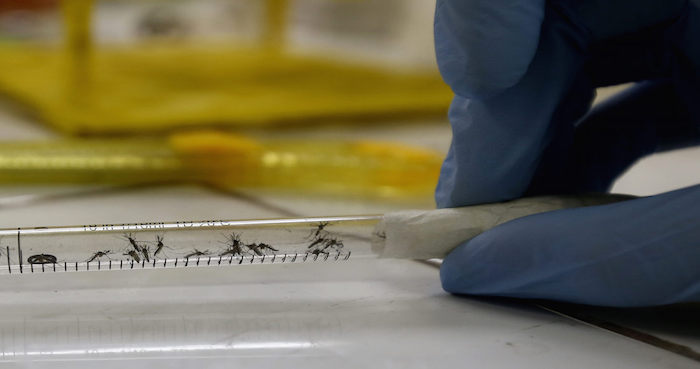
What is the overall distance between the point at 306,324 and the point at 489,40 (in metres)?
0.25

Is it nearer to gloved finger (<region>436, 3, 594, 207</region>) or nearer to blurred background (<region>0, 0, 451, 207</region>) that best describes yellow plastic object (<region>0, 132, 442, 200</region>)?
blurred background (<region>0, 0, 451, 207</region>)

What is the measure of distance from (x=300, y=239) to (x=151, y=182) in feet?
1.72

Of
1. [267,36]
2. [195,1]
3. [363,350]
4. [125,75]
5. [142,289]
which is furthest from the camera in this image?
[195,1]

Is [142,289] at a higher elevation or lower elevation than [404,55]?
lower

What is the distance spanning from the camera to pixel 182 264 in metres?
0.64

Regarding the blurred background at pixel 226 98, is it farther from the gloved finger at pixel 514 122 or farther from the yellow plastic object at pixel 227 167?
the gloved finger at pixel 514 122

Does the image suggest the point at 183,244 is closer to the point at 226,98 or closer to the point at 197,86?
the point at 226,98

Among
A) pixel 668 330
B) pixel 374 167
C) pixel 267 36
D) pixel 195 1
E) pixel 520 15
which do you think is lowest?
pixel 668 330

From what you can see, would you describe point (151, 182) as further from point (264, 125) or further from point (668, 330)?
point (668, 330)

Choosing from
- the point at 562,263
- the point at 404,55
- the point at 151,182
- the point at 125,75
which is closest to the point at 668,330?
the point at 562,263

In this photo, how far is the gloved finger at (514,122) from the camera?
618 millimetres

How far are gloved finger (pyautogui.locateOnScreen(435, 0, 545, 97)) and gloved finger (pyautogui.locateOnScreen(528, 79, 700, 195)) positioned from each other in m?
0.18

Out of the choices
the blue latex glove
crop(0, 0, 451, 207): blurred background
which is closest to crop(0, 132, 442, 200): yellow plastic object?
crop(0, 0, 451, 207): blurred background

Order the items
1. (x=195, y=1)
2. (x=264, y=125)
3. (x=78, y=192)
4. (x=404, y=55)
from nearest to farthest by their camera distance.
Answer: (x=78, y=192) → (x=264, y=125) → (x=404, y=55) → (x=195, y=1)
